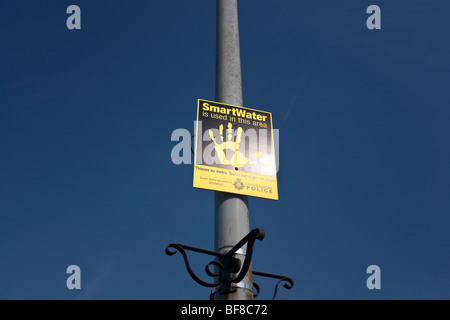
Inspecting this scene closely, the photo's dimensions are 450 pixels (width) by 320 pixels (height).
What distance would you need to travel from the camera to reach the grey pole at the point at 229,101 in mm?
4820

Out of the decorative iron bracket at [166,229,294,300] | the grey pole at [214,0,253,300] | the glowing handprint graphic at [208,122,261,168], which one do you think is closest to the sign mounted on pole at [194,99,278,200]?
the glowing handprint graphic at [208,122,261,168]

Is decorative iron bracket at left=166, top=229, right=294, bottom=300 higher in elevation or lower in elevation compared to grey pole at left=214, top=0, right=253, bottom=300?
lower

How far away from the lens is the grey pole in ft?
15.8

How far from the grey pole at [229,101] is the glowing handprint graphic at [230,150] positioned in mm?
400

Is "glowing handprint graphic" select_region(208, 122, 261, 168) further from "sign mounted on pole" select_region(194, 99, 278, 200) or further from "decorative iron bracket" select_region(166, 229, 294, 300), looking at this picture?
"decorative iron bracket" select_region(166, 229, 294, 300)

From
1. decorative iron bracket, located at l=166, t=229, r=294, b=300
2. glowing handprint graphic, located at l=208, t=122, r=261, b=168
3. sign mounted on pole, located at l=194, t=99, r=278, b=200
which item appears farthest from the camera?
glowing handprint graphic, located at l=208, t=122, r=261, b=168

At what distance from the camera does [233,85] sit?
20.6ft

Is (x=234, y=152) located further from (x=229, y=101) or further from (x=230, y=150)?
(x=229, y=101)

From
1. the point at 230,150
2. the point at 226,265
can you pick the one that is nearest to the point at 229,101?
the point at 230,150

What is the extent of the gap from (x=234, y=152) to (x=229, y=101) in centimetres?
71
